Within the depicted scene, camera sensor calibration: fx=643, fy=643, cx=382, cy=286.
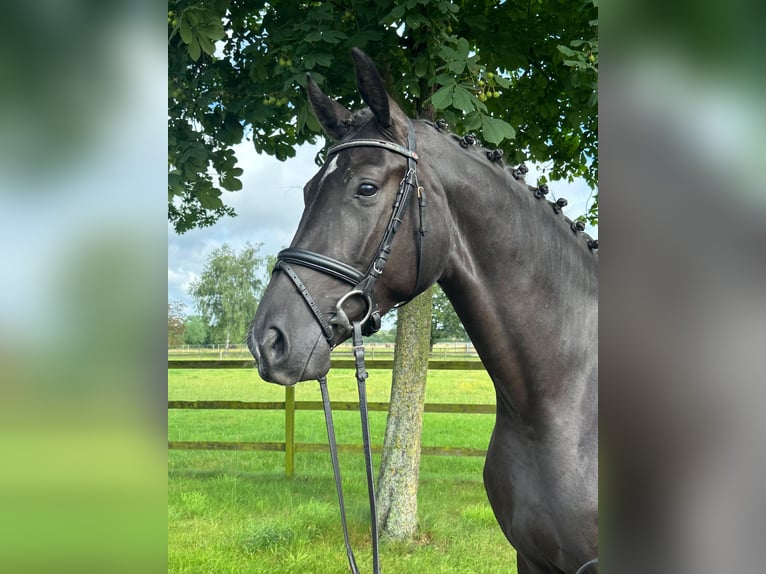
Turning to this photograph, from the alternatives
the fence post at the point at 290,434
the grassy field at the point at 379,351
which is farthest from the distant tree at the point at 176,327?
the fence post at the point at 290,434

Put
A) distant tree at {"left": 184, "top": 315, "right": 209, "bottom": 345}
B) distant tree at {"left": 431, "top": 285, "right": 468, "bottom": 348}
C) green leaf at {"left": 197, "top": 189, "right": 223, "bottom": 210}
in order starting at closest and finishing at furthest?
green leaf at {"left": 197, "top": 189, "right": 223, "bottom": 210}
distant tree at {"left": 184, "top": 315, "right": 209, "bottom": 345}
distant tree at {"left": 431, "top": 285, "right": 468, "bottom": 348}

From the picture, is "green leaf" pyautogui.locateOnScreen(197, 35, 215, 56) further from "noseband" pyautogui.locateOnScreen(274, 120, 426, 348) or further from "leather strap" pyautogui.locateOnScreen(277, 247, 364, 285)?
"leather strap" pyautogui.locateOnScreen(277, 247, 364, 285)

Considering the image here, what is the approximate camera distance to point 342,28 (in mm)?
4414

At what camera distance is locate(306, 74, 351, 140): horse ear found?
2398 millimetres

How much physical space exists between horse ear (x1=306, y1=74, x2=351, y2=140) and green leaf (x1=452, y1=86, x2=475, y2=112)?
104cm

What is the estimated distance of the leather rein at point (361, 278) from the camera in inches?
77.2

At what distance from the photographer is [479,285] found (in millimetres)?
2207

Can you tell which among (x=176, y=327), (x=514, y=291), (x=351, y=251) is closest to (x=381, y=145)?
(x=351, y=251)

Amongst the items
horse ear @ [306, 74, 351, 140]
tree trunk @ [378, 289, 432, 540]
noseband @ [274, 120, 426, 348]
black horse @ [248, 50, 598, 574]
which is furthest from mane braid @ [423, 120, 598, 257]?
tree trunk @ [378, 289, 432, 540]
